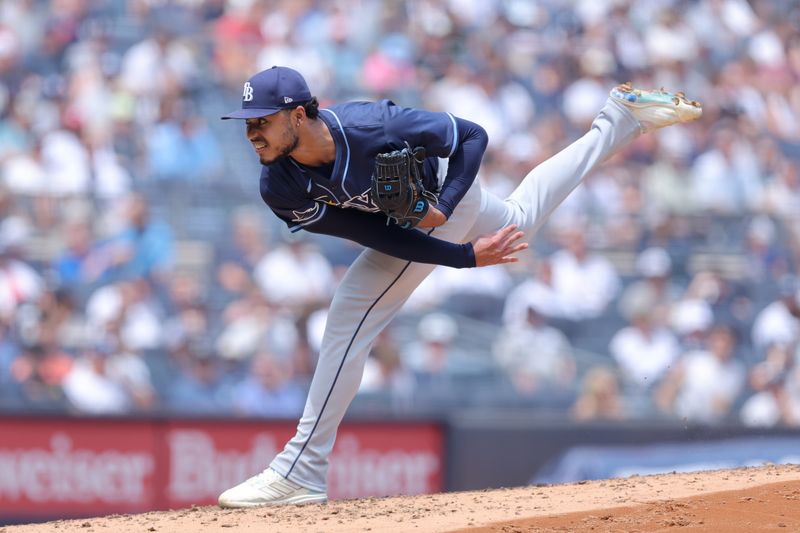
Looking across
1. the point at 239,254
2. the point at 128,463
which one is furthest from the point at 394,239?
the point at 239,254

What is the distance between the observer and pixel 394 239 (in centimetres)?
419

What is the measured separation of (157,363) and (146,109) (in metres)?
2.48

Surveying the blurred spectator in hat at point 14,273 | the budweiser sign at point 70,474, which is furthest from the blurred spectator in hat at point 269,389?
the blurred spectator in hat at point 14,273

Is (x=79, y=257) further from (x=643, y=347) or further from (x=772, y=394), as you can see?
(x=772, y=394)

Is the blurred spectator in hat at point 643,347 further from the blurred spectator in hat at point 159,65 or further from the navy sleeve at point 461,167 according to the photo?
the navy sleeve at point 461,167

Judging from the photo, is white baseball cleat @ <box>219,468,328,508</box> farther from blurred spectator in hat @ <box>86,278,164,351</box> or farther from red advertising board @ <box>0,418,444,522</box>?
blurred spectator in hat @ <box>86,278,164,351</box>

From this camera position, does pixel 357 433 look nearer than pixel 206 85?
Yes

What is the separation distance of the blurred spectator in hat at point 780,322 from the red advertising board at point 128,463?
3.44 metres

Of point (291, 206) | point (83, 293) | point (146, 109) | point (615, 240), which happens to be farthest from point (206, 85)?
point (291, 206)

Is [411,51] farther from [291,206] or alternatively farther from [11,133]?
[291,206]

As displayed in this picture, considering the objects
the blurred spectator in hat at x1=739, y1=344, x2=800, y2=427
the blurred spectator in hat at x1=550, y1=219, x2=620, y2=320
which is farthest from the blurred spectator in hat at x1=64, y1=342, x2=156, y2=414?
the blurred spectator in hat at x1=739, y1=344, x2=800, y2=427

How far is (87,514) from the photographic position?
282 inches

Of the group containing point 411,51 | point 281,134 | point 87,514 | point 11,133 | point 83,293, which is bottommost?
point 87,514

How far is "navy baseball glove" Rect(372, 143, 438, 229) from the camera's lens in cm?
391
